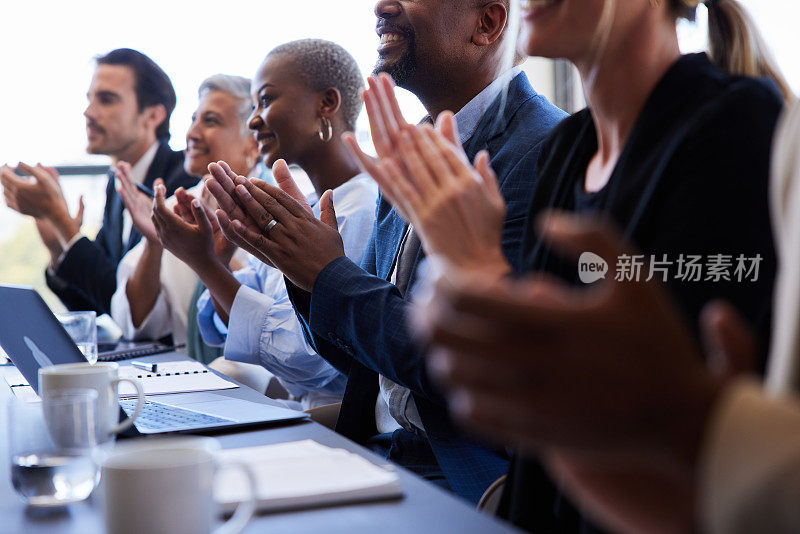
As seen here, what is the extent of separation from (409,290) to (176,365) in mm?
562

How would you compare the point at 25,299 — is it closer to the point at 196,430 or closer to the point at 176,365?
the point at 196,430

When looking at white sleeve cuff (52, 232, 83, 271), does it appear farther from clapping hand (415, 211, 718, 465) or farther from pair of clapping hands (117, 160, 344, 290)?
clapping hand (415, 211, 718, 465)

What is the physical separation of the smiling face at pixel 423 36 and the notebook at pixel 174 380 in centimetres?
65

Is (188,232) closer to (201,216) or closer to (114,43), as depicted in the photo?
(201,216)

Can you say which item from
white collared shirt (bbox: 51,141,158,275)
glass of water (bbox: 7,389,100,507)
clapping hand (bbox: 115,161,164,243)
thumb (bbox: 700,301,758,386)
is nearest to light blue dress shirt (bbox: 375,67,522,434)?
glass of water (bbox: 7,389,100,507)

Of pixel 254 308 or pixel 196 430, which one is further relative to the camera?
pixel 254 308

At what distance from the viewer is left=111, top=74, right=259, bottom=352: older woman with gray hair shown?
223cm

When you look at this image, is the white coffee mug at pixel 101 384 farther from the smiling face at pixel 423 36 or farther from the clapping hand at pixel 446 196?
the smiling face at pixel 423 36

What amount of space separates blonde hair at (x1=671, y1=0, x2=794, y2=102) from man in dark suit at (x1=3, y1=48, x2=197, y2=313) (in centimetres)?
221

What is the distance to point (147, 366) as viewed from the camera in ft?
5.08

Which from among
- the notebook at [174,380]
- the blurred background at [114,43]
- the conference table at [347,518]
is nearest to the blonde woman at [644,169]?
the conference table at [347,518]

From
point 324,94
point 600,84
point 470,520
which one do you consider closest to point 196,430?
point 470,520

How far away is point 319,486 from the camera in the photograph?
69 centimetres

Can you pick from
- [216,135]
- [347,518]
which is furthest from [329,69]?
[347,518]
